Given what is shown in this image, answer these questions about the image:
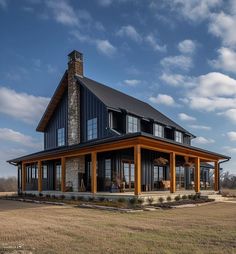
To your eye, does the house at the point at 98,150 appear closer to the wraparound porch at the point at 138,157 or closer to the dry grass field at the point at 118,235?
the wraparound porch at the point at 138,157

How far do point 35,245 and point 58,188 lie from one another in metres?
17.5

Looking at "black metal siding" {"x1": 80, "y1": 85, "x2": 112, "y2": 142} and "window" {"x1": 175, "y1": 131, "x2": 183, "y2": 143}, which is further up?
"black metal siding" {"x1": 80, "y1": 85, "x2": 112, "y2": 142}

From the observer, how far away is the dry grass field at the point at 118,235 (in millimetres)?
6516

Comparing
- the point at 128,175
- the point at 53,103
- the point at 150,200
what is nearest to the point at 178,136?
the point at 128,175

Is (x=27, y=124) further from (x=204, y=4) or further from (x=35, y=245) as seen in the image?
(x=35, y=245)

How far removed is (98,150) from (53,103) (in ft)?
30.1

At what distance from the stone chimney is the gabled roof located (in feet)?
3.14

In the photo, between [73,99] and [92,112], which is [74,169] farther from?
[73,99]

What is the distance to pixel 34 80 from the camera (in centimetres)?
2180

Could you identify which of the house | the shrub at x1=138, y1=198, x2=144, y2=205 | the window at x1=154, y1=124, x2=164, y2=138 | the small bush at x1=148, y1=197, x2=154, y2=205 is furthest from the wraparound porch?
the window at x1=154, y1=124, x2=164, y2=138

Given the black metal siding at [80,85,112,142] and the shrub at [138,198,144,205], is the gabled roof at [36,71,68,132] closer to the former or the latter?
the black metal siding at [80,85,112,142]

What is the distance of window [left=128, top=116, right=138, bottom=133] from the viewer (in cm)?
2123

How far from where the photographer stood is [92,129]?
21.6 m

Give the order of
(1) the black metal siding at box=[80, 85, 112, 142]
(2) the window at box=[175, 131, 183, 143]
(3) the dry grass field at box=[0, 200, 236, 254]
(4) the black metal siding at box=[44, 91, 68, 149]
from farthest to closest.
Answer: (2) the window at box=[175, 131, 183, 143] < (4) the black metal siding at box=[44, 91, 68, 149] < (1) the black metal siding at box=[80, 85, 112, 142] < (3) the dry grass field at box=[0, 200, 236, 254]
